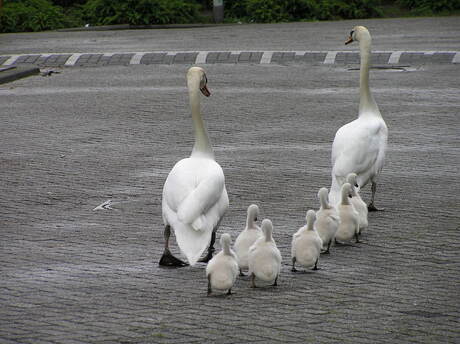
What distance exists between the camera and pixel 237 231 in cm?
920

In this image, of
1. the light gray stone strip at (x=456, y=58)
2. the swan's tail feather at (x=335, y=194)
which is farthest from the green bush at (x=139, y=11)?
the swan's tail feather at (x=335, y=194)

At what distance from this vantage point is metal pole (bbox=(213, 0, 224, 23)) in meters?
33.8

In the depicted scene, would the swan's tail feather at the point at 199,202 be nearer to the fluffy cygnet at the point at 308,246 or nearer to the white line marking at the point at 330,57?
the fluffy cygnet at the point at 308,246

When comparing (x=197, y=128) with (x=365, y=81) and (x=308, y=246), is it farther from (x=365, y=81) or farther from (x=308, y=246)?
(x=365, y=81)

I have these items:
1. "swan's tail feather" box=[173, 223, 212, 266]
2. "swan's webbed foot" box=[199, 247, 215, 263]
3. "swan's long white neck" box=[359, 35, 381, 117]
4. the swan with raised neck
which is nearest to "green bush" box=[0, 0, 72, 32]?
the swan with raised neck

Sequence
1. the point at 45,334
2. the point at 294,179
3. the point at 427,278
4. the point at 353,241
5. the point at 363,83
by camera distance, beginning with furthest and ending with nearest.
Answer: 1. the point at 294,179
2. the point at 363,83
3. the point at 353,241
4. the point at 427,278
5. the point at 45,334

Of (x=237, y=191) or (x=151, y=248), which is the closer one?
(x=151, y=248)

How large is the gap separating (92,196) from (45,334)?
4.48 meters

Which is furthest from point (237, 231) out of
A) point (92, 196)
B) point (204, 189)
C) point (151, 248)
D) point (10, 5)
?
point (10, 5)

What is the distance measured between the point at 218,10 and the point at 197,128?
25.9 meters

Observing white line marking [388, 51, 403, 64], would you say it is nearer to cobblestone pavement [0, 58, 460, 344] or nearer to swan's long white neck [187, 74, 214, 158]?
→ cobblestone pavement [0, 58, 460, 344]

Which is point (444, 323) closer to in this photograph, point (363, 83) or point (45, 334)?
point (45, 334)

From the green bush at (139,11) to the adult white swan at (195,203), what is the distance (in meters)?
25.6

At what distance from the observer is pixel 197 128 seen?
27.9 feet
